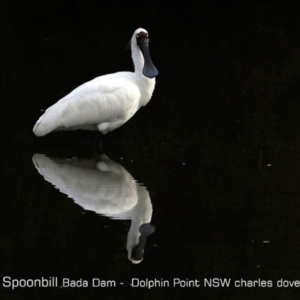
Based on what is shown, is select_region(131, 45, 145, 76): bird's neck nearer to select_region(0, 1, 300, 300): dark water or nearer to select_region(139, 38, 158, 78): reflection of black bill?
select_region(139, 38, 158, 78): reflection of black bill

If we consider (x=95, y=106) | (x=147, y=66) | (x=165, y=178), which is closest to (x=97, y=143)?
(x=95, y=106)

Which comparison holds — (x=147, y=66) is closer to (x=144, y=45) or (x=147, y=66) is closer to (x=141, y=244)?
(x=144, y=45)

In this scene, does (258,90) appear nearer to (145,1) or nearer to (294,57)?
(294,57)

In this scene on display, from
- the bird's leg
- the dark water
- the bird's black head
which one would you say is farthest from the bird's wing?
the bird's black head

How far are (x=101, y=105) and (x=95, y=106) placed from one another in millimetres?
76

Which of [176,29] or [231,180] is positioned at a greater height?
[231,180]

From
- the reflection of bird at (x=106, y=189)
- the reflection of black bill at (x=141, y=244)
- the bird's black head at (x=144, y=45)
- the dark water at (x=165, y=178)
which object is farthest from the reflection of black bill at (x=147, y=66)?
the reflection of black bill at (x=141, y=244)

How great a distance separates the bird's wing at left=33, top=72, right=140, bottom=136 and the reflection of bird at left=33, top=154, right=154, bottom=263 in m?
0.61

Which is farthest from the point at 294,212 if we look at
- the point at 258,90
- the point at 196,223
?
the point at 258,90

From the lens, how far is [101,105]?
1266cm

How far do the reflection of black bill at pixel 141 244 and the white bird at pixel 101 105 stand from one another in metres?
3.37

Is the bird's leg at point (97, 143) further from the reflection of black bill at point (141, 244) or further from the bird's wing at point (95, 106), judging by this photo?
the reflection of black bill at point (141, 244)

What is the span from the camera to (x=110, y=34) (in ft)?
75.4

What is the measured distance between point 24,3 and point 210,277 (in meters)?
19.7
